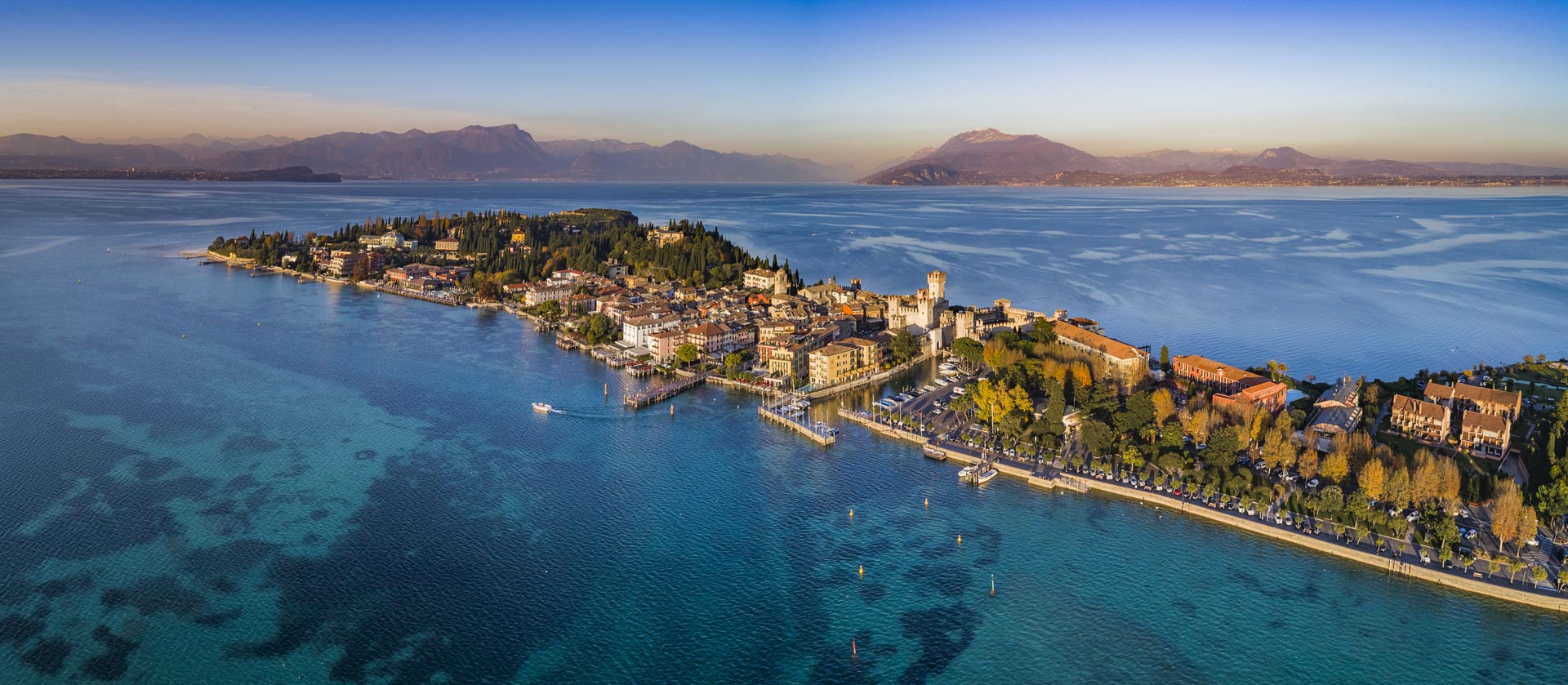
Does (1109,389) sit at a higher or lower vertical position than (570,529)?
higher

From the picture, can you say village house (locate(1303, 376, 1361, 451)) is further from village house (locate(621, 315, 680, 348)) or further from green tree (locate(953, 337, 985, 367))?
village house (locate(621, 315, 680, 348))

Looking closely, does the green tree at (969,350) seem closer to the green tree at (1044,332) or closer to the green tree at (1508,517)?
the green tree at (1044,332)

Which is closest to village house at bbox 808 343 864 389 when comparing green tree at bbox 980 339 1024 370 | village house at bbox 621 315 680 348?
green tree at bbox 980 339 1024 370

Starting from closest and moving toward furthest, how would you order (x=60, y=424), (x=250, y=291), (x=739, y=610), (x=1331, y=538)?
(x=739, y=610) < (x=1331, y=538) < (x=60, y=424) < (x=250, y=291)

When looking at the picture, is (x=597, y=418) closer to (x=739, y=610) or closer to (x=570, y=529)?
(x=570, y=529)

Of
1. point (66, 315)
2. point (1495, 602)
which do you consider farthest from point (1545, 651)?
point (66, 315)
